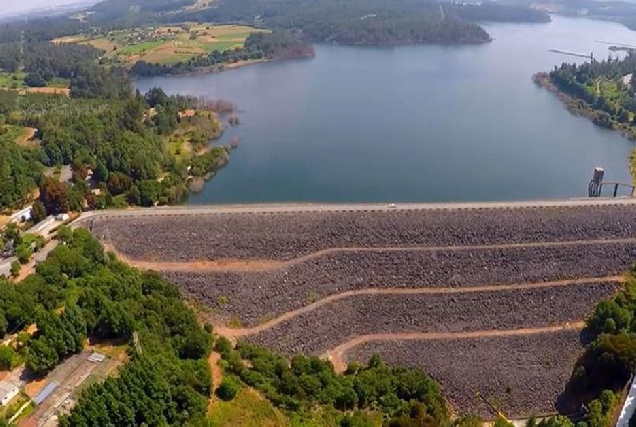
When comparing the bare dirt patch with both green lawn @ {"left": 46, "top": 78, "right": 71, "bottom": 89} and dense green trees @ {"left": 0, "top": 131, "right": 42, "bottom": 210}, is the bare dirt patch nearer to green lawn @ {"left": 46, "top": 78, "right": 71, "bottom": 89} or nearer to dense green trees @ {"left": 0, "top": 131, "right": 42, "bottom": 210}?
dense green trees @ {"left": 0, "top": 131, "right": 42, "bottom": 210}

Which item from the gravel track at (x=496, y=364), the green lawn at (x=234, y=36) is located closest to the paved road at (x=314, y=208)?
the gravel track at (x=496, y=364)

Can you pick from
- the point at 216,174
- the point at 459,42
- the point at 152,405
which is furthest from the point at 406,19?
the point at 152,405

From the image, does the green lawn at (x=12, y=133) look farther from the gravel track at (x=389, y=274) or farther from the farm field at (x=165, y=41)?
the farm field at (x=165, y=41)

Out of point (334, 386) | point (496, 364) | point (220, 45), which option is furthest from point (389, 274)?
point (220, 45)

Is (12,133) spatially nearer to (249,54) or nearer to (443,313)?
(443,313)

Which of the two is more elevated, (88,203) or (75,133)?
(75,133)

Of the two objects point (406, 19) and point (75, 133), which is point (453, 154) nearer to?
point (75, 133)

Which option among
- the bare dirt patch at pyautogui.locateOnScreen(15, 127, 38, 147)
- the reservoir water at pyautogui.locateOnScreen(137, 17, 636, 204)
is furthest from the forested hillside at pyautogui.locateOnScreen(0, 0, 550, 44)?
the bare dirt patch at pyautogui.locateOnScreen(15, 127, 38, 147)
